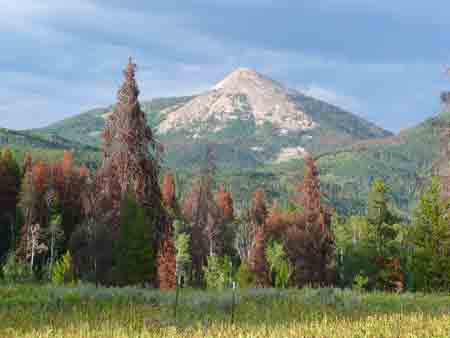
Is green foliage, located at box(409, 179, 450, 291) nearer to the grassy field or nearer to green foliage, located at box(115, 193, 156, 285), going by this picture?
green foliage, located at box(115, 193, 156, 285)

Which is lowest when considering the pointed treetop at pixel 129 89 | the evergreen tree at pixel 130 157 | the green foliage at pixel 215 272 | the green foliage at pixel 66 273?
the green foliage at pixel 215 272

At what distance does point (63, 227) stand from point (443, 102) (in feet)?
153

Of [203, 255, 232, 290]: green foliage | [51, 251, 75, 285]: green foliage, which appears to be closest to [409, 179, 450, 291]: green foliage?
[51, 251, 75, 285]: green foliage

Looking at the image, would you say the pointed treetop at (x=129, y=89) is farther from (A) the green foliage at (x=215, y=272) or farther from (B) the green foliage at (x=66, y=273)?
(A) the green foliage at (x=215, y=272)

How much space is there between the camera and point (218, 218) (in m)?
69.8

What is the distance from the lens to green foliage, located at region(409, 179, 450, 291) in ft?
129

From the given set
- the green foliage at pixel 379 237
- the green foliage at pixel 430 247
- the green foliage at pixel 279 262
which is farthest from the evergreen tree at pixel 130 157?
the green foliage at pixel 279 262

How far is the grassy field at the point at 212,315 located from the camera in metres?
7.25

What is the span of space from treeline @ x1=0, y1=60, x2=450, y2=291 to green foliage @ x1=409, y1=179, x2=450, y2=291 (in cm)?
8

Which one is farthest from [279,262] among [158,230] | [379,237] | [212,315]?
[212,315]

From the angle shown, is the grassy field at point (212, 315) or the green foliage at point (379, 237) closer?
the grassy field at point (212, 315)

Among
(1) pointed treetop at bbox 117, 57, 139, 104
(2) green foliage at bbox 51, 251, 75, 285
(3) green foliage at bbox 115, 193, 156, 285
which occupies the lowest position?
(2) green foliage at bbox 51, 251, 75, 285

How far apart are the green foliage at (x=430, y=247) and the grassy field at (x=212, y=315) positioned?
87.5 ft

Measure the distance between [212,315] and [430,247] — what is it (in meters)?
33.7
